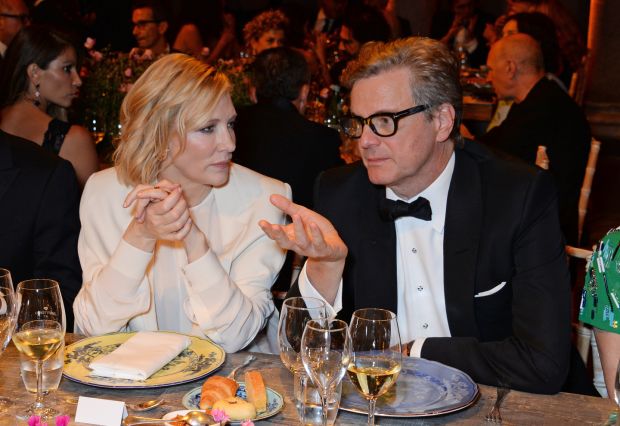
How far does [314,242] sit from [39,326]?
2.43 feet

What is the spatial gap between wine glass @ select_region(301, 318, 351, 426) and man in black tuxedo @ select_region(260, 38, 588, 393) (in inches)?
24.9

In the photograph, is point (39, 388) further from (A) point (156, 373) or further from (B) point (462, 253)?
(B) point (462, 253)

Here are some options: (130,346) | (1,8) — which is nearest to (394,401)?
(130,346)

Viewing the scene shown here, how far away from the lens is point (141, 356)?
6.60 feet

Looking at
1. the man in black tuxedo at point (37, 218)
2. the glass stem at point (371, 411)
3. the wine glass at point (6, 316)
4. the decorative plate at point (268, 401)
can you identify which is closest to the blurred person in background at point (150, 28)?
the man in black tuxedo at point (37, 218)

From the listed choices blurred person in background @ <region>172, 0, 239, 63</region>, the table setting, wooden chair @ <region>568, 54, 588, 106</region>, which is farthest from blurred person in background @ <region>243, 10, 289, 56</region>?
the table setting

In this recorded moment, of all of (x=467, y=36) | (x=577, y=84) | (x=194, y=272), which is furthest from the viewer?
(x=467, y=36)

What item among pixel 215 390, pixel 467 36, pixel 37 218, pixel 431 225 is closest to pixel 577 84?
pixel 467 36

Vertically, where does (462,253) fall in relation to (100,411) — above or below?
above

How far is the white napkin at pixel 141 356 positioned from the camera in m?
1.94

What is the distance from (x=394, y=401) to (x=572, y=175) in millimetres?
3626

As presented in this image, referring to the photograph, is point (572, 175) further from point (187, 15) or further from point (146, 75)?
point (187, 15)

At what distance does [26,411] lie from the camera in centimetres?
181

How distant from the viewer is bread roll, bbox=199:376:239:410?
1.78 metres
